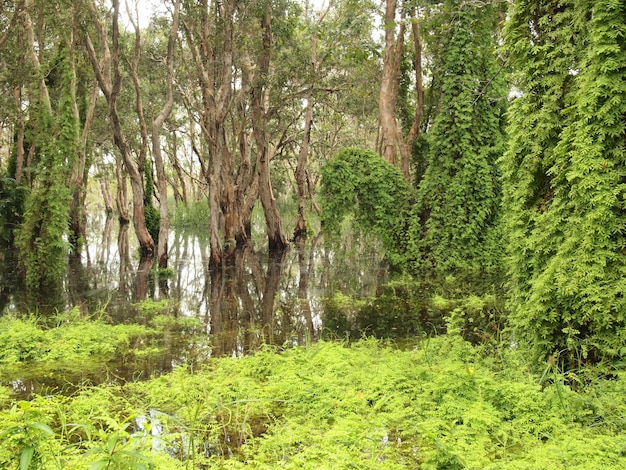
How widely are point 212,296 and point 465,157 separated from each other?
7.91 metres

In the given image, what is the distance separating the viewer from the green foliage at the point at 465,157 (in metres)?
14.1

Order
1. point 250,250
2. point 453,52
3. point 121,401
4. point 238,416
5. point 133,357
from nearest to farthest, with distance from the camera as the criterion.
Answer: point 238,416
point 121,401
point 133,357
point 453,52
point 250,250

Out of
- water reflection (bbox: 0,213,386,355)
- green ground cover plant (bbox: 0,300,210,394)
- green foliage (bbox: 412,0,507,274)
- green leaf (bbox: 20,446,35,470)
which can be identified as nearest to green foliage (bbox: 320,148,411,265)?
water reflection (bbox: 0,213,386,355)

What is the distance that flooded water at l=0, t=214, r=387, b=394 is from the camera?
7168 mm

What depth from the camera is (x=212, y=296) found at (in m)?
12.4

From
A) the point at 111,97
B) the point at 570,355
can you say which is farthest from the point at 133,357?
the point at 111,97

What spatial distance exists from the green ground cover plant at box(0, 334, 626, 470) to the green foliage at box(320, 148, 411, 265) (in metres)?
9.80

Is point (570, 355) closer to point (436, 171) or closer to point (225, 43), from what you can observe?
point (436, 171)

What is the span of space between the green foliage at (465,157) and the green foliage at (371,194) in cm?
131

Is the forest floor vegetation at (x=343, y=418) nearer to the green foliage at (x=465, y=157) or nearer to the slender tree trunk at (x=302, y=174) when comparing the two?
the green foliage at (x=465, y=157)

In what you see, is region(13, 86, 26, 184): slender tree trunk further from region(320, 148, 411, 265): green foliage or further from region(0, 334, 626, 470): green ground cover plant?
region(0, 334, 626, 470): green ground cover plant

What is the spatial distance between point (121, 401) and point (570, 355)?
458cm

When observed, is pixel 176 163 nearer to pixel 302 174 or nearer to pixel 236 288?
pixel 302 174

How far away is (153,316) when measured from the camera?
10.0 m
